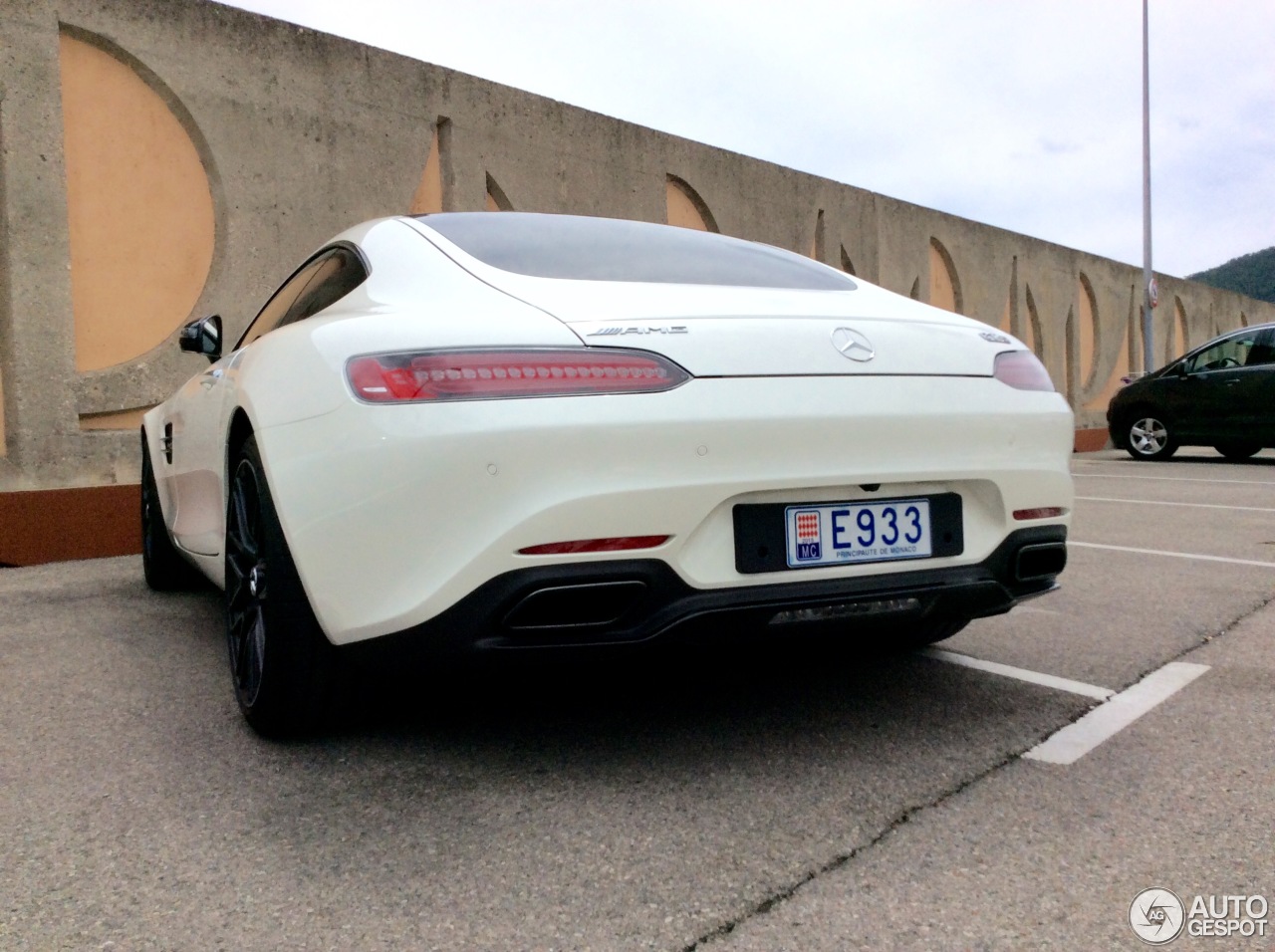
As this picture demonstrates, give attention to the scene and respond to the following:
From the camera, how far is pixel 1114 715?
99.0 inches

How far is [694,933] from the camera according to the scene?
1.52 m

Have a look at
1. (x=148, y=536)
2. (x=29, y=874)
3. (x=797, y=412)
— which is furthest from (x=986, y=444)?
(x=148, y=536)

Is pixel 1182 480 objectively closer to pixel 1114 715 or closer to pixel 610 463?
pixel 1114 715

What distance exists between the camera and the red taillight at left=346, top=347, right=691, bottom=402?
75.7 inches

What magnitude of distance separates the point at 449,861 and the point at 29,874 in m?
0.69

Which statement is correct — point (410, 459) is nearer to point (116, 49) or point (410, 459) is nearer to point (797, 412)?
point (797, 412)

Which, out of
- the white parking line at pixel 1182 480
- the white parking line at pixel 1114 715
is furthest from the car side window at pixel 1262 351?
the white parking line at pixel 1114 715

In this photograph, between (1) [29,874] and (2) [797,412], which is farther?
(2) [797,412]

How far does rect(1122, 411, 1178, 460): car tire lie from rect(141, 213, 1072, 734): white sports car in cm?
1065

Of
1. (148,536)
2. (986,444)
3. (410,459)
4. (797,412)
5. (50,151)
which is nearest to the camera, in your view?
(410,459)

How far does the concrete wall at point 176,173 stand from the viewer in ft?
17.8

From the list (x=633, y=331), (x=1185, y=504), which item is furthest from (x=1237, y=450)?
(x=633, y=331)

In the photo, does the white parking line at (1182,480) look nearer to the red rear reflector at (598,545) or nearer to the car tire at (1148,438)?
the car tire at (1148,438)

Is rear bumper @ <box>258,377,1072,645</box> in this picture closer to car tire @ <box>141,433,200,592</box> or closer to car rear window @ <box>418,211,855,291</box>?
car rear window @ <box>418,211,855,291</box>
